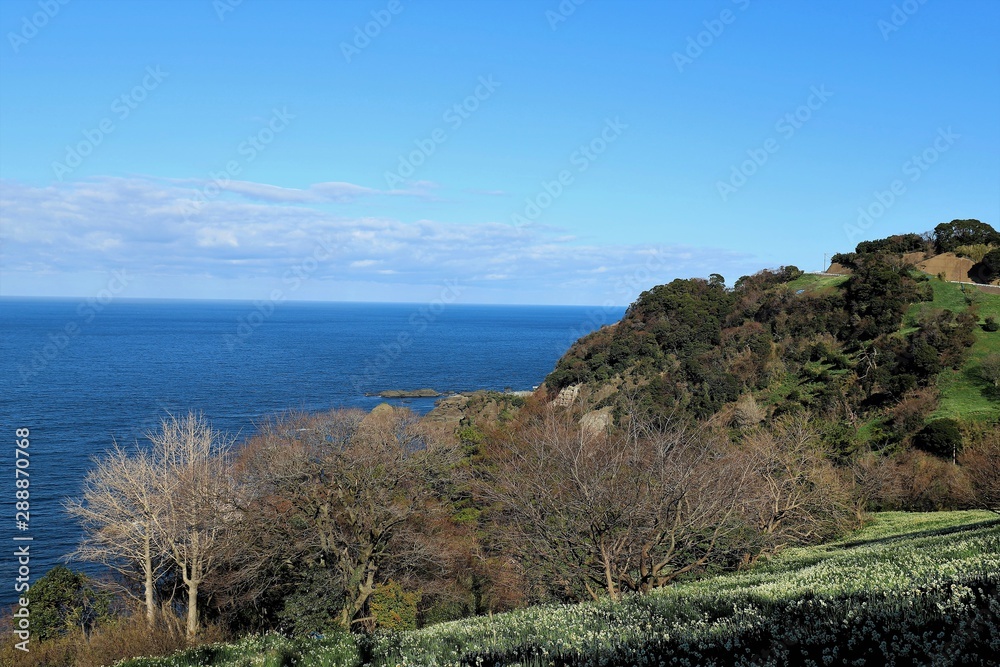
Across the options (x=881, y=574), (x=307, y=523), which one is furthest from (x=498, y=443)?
(x=881, y=574)

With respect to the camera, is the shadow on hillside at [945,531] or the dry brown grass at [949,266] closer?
the shadow on hillside at [945,531]

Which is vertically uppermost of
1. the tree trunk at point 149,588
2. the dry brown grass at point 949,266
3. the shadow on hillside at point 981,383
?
the dry brown grass at point 949,266

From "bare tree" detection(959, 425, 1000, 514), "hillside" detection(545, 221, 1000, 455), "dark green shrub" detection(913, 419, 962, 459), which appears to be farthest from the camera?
"hillside" detection(545, 221, 1000, 455)

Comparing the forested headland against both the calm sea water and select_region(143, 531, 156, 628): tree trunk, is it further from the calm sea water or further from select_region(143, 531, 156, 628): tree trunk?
the calm sea water

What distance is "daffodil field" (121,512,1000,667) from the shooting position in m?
6.30

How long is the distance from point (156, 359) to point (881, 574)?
12927 centimetres

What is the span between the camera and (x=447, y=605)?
2717 cm

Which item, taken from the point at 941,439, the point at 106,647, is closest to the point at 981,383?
the point at 941,439

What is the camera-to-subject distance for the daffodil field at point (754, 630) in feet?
20.7

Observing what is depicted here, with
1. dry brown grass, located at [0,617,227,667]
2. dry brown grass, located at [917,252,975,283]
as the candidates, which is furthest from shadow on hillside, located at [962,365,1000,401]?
dry brown grass, located at [0,617,227,667]

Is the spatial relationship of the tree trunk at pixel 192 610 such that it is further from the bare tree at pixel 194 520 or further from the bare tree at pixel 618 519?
the bare tree at pixel 618 519

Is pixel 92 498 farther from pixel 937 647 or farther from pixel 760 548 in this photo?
pixel 937 647

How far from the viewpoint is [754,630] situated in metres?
7.52

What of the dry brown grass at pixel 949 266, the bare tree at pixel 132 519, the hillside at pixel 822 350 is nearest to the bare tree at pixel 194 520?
the bare tree at pixel 132 519
